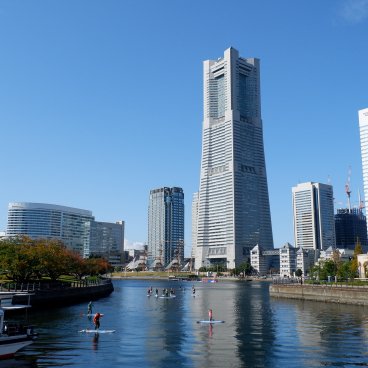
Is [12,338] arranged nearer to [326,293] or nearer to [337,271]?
[326,293]

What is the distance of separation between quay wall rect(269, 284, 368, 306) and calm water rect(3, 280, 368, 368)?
17.9m

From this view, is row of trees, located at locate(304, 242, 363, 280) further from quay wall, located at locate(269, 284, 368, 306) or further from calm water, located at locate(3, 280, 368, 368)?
calm water, located at locate(3, 280, 368, 368)

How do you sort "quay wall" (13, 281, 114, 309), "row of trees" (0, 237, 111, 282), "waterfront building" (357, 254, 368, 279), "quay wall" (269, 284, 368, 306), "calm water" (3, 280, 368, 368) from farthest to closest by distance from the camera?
"waterfront building" (357, 254, 368, 279)
"quay wall" (269, 284, 368, 306)
"row of trees" (0, 237, 111, 282)
"quay wall" (13, 281, 114, 309)
"calm water" (3, 280, 368, 368)

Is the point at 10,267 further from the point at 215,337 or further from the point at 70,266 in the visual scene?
the point at 215,337

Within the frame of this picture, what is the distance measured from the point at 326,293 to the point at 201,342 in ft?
223

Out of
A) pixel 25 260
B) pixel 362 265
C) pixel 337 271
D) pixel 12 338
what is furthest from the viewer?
pixel 362 265

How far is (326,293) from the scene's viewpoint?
Result: 108938 mm

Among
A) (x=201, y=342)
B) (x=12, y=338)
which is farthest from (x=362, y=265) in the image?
(x=12, y=338)

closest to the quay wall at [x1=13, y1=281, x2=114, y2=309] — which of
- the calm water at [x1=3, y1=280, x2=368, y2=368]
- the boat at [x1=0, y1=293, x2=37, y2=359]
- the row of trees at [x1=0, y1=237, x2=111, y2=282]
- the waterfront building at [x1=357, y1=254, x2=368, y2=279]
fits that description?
the calm water at [x1=3, y1=280, x2=368, y2=368]

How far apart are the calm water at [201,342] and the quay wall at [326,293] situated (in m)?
17.9

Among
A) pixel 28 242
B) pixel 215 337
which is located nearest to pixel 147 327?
pixel 215 337

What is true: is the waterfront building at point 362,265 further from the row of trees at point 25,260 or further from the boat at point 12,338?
the boat at point 12,338

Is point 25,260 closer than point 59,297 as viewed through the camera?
Yes

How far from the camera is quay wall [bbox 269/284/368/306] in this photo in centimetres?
9731
